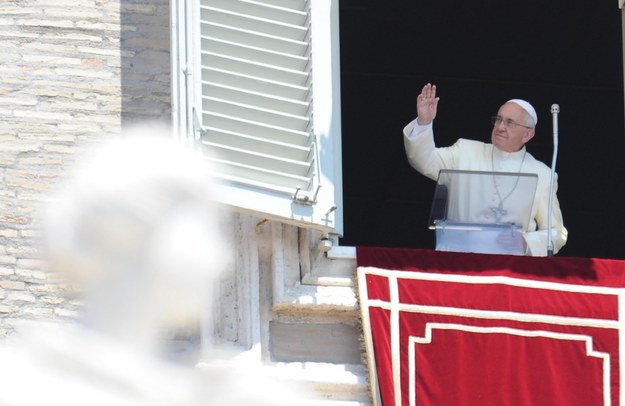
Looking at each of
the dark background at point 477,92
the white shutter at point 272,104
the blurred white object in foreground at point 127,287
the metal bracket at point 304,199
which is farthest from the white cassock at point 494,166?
the blurred white object in foreground at point 127,287

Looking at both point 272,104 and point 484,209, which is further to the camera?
point 484,209

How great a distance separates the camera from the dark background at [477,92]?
1123cm

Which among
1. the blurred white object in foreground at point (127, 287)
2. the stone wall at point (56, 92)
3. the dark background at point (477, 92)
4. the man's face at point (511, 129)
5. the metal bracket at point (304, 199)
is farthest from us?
the dark background at point (477, 92)

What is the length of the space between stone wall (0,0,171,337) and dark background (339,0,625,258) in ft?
6.08

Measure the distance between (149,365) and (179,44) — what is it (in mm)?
3252

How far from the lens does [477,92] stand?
460 inches

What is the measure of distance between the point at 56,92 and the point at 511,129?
191 centimetres

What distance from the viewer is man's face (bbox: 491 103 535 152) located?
984cm

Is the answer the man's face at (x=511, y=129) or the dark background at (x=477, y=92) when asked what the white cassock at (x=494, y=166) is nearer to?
the man's face at (x=511, y=129)

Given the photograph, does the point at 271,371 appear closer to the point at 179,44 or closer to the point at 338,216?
the point at 338,216

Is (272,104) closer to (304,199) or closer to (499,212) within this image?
(304,199)

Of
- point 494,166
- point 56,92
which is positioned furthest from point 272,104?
point 494,166

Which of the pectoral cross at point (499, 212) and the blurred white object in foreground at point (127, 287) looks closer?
the blurred white object in foreground at point (127, 287)

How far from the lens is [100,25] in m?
9.54
